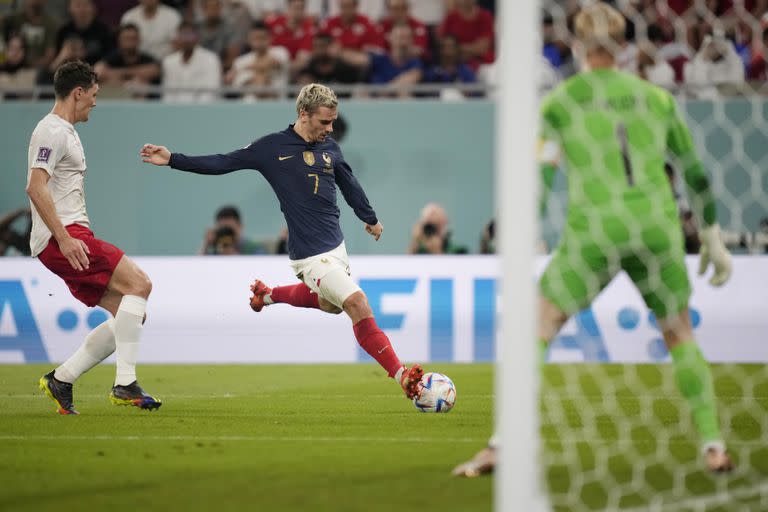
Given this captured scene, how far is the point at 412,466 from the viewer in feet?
17.7

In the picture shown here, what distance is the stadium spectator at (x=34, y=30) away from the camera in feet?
44.9

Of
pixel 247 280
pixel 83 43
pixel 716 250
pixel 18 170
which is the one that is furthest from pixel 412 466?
pixel 83 43

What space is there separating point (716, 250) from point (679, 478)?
1008 mm

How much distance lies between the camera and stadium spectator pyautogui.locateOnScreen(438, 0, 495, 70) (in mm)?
13328

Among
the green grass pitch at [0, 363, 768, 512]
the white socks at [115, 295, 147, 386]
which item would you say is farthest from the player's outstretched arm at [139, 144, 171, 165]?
the green grass pitch at [0, 363, 768, 512]

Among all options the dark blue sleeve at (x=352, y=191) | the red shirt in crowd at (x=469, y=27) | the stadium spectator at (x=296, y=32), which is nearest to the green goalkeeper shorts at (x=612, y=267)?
the dark blue sleeve at (x=352, y=191)

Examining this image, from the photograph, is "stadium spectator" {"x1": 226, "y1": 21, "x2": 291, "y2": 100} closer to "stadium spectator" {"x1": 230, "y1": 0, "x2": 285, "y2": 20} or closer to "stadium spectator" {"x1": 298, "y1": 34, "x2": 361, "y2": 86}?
"stadium spectator" {"x1": 298, "y1": 34, "x2": 361, "y2": 86}

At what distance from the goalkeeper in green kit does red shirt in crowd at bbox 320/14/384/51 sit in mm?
8613

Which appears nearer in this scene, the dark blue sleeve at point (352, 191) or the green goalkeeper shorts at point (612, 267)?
the green goalkeeper shorts at point (612, 267)

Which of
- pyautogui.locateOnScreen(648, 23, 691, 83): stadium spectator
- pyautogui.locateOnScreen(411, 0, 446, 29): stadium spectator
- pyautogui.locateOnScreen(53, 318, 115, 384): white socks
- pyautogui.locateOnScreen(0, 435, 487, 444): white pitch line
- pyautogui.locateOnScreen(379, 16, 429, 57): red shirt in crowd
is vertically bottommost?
pyautogui.locateOnScreen(0, 435, 487, 444): white pitch line

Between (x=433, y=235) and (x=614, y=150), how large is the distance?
721cm

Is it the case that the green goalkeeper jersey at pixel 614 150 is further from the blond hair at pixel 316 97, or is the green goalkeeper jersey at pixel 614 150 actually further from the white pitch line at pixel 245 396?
the white pitch line at pixel 245 396

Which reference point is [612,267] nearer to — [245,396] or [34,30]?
[245,396]

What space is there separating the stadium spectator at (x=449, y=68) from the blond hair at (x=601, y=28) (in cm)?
803
